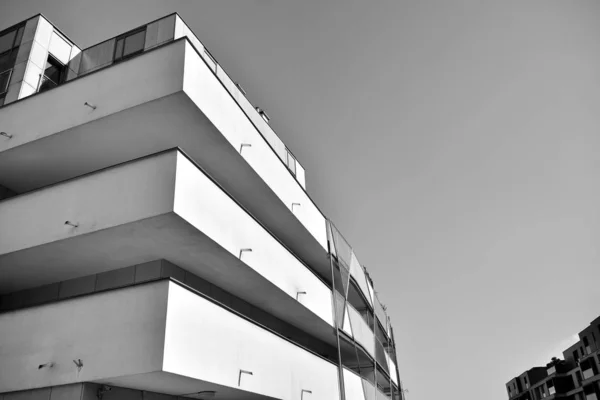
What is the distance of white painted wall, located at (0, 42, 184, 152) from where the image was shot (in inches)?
394

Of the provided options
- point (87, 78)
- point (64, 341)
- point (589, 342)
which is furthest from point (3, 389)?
point (589, 342)

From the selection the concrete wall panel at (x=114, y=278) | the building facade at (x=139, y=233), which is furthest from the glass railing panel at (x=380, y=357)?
the concrete wall panel at (x=114, y=278)

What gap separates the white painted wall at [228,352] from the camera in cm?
791

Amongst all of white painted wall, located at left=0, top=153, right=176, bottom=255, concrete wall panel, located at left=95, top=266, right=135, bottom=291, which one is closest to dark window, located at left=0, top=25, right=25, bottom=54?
white painted wall, located at left=0, top=153, right=176, bottom=255

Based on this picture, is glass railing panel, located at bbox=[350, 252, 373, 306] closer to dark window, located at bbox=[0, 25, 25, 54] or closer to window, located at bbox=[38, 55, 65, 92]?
window, located at bbox=[38, 55, 65, 92]

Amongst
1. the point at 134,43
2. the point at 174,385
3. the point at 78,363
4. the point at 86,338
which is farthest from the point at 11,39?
the point at 174,385

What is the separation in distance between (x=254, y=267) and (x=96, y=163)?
4434 mm

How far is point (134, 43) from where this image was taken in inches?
468

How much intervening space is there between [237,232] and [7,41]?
856cm

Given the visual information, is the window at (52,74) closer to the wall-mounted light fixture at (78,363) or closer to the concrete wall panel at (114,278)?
the concrete wall panel at (114,278)

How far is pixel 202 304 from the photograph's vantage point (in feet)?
28.7

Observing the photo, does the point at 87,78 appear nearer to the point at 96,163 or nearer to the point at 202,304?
the point at 96,163

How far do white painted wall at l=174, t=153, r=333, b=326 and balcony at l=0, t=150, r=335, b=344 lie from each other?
2 cm

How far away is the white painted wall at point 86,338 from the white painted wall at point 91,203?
54.0 inches
